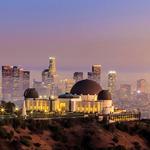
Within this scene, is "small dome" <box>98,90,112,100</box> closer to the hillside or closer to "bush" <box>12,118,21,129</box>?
the hillside

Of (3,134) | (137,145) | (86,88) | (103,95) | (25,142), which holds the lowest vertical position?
(137,145)

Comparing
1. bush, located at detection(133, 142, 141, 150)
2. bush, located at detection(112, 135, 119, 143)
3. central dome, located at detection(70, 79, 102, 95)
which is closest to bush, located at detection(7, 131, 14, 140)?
bush, located at detection(112, 135, 119, 143)

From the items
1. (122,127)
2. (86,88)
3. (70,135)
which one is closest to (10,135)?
(70,135)

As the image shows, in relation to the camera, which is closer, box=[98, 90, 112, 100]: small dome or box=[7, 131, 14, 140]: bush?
box=[7, 131, 14, 140]: bush

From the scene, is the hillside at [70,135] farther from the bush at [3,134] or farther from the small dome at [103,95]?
the small dome at [103,95]

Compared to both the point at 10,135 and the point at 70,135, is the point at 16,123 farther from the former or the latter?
the point at 70,135

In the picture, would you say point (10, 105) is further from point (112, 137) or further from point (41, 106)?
point (112, 137)

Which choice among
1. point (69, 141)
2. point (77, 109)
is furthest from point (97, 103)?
point (69, 141)

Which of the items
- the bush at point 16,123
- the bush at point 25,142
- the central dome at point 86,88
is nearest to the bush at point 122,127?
the bush at point 16,123
